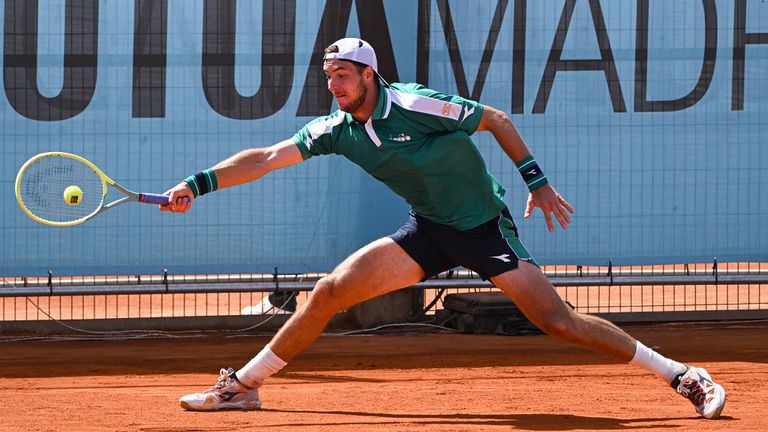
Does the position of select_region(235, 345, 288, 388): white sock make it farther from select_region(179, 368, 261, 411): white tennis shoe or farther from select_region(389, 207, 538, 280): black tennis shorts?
select_region(389, 207, 538, 280): black tennis shorts

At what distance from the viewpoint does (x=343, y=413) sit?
618cm

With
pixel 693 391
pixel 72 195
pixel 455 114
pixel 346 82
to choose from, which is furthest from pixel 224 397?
pixel 693 391

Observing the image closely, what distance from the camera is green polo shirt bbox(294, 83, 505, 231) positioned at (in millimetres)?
5762

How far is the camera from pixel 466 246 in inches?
234

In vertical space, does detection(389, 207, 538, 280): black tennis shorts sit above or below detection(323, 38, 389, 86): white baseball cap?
below

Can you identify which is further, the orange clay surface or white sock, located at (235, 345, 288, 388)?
white sock, located at (235, 345, 288, 388)

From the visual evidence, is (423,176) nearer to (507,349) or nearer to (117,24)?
(507,349)

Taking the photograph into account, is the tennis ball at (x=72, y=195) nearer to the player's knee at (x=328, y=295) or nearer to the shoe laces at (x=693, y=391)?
the player's knee at (x=328, y=295)

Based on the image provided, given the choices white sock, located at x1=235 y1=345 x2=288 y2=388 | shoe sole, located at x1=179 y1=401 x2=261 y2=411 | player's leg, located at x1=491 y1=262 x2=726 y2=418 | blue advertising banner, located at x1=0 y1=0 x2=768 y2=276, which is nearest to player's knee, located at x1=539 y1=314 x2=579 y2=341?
player's leg, located at x1=491 y1=262 x2=726 y2=418

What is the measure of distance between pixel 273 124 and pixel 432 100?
351 cm

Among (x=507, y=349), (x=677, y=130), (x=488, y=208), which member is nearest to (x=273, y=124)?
(x=507, y=349)

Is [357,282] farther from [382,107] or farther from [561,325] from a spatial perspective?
[561,325]

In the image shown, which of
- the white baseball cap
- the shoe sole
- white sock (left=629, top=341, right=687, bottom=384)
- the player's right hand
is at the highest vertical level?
the white baseball cap

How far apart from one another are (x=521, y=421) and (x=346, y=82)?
1719mm
